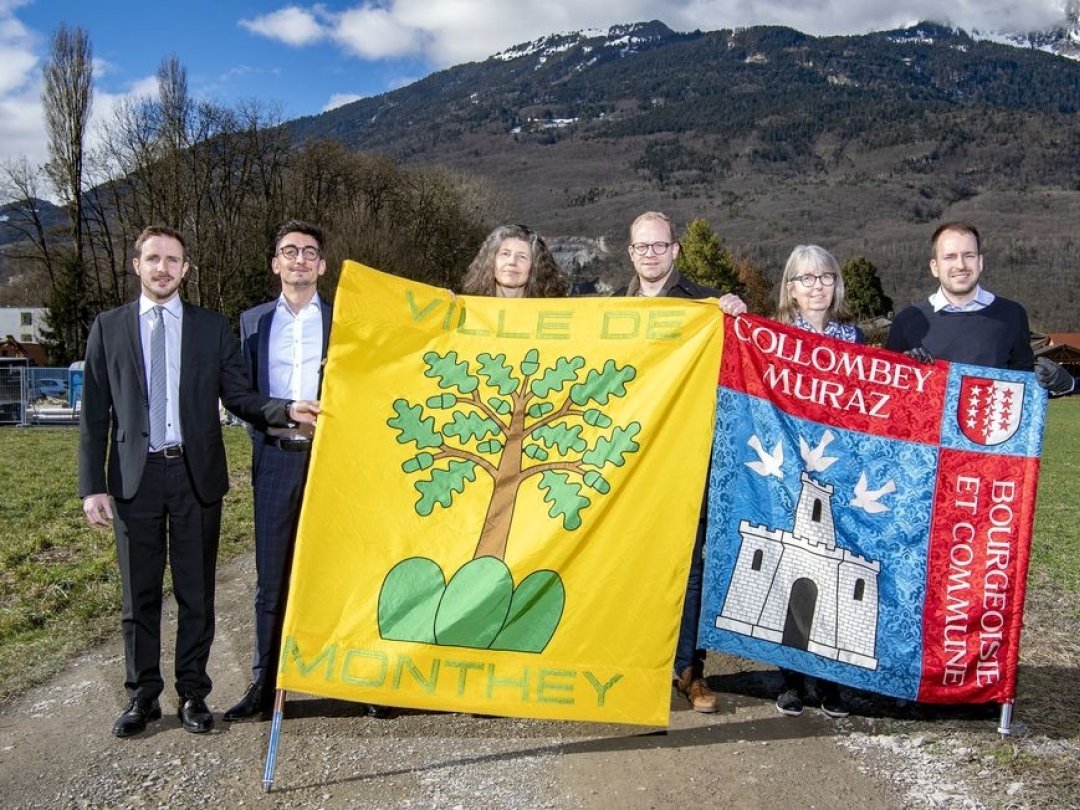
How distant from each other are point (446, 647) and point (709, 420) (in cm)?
161

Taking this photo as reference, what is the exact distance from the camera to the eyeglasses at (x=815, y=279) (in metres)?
5.14

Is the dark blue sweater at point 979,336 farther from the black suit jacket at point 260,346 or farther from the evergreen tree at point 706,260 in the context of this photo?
the evergreen tree at point 706,260

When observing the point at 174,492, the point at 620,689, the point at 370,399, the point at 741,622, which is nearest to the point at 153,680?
the point at 174,492

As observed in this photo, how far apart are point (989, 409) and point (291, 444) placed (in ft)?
11.7

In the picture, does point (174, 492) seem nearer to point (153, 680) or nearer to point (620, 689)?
point (153, 680)

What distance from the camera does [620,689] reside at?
4.37 m

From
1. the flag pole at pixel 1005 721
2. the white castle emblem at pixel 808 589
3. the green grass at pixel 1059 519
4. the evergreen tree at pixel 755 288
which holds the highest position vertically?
the evergreen tree at pixel 755 288

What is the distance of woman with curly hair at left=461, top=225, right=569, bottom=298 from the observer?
5203mm

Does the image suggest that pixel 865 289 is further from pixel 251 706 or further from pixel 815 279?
pixel 251 706

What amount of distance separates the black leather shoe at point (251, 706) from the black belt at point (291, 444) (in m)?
1.22

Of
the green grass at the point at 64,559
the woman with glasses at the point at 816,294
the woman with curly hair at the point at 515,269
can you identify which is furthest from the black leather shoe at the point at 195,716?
the woman with glasses at the point at 816,294

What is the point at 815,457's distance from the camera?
4.86 meters

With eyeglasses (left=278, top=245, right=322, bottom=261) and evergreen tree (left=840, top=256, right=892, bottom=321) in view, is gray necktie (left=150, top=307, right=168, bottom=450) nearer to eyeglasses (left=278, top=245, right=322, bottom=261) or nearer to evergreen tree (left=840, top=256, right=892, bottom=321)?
eyeglasses (left=278, top=245, right=322, bottom=261)

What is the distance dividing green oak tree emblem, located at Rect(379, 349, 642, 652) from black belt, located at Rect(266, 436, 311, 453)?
2.32 feet
